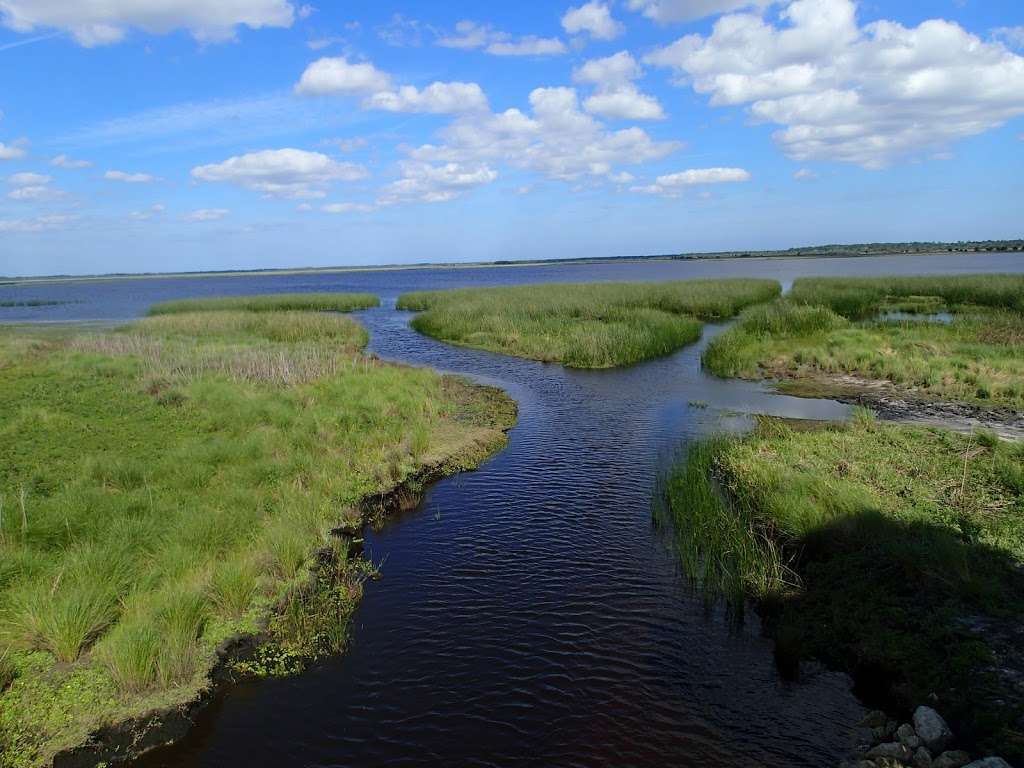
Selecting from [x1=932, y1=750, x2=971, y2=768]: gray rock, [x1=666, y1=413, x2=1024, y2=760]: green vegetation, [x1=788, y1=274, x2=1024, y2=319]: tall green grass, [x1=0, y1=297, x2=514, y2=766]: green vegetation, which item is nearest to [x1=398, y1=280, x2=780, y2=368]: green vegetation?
[x1=788, y1=274, x2=1024, y2=319]: tall green grass

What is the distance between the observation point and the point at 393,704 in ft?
24.0

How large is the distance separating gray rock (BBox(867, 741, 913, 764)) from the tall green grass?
40537 mm

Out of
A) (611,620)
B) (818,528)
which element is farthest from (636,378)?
(611,620)

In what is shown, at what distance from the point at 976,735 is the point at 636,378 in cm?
2105

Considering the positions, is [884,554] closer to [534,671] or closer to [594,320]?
[534,671]

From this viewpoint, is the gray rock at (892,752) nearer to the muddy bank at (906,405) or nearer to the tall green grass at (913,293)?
the muddy bank at (906,405)

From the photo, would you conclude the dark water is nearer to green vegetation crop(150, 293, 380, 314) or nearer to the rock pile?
the rock pile

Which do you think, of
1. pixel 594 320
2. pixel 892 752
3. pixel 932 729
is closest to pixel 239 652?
pixel 892 752

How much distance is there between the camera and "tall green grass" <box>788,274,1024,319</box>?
41.4m

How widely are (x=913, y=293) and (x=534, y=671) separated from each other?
53.7 m

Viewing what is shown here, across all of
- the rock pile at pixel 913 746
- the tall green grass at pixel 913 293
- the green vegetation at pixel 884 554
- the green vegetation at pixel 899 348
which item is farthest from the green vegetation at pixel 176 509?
the tall green grass at pixel 913 293

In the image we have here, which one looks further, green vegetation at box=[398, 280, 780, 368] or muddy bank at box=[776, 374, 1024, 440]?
green vegetation at box=[398, 280, 780, 368]

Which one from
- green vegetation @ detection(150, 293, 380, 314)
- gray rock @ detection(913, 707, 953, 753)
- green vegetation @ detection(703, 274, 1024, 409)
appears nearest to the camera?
gray rock @ detection(913, 707, 953, 753)

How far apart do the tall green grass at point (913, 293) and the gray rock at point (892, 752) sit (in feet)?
133
